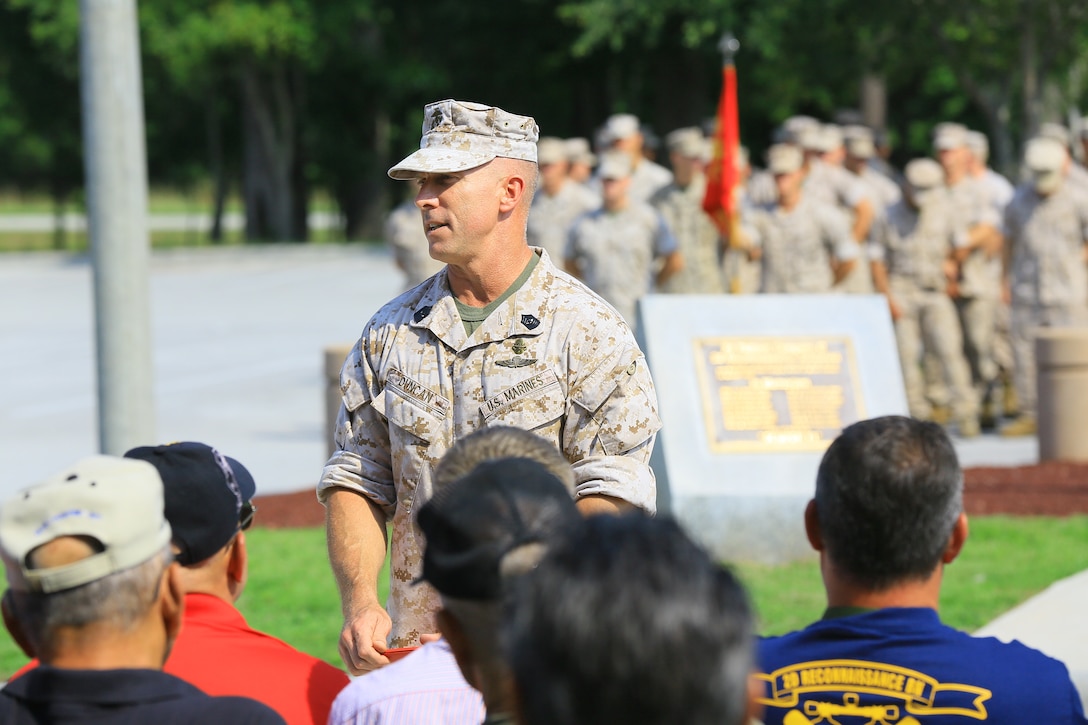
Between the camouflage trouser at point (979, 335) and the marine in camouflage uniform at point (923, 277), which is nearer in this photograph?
the marine in camouflage uniform at point (923, 277)

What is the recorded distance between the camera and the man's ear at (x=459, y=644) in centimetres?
Result: 244

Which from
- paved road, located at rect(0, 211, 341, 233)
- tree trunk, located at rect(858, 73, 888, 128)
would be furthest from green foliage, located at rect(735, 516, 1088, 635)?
paved road, located at rect(0, 211, 341, 233)

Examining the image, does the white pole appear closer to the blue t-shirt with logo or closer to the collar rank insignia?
the collar rank insignia

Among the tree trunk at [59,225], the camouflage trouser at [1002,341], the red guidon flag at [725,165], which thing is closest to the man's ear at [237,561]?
the red guidon flag at [725,165]

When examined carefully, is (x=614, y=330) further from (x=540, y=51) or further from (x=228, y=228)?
(x=228, y=228)

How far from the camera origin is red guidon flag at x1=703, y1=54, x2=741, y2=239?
12.2 meters

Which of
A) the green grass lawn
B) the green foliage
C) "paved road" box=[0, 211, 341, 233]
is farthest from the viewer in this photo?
"paved road" box=[0, 211, 341, 233]

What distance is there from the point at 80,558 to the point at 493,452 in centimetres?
79

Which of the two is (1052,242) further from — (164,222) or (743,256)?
(164,222)

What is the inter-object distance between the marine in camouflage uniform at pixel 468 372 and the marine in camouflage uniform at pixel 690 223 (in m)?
10.7

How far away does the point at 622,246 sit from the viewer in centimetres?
1338

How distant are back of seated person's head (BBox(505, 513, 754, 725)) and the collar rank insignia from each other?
1969mm

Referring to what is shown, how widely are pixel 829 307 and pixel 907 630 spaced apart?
666 centimetres

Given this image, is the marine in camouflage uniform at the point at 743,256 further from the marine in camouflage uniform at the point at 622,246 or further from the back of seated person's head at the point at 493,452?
the back of seated person's head at the point at 493,452
